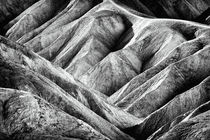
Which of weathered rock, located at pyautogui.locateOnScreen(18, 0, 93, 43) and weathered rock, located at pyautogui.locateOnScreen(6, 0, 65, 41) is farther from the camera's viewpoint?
weathered rock, located at pyautogui.locateOnScreen(6, 0, 65, 41)

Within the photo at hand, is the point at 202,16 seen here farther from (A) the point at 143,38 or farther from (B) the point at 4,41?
(B) the point at 4,41

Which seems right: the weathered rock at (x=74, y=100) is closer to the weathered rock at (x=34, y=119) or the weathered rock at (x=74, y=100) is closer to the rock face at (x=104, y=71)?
the rock face at (x=104, y=71)

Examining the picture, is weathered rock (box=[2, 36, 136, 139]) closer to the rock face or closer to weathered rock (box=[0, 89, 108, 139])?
the rock face

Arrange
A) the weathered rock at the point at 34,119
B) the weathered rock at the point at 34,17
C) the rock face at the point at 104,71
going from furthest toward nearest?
the weathered rock at the point at 34,17
the rock face at the point at 104,71
the weathered rock at the point at 34,119

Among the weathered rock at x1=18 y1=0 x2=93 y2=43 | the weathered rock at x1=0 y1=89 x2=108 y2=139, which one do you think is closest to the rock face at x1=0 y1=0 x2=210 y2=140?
the weathered rock at x1=0 y1=89 x2=108 y2=139

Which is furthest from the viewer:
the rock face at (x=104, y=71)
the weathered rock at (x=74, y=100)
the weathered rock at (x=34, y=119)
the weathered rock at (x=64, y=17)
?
→ the weathered rock at (x=64, y=17)

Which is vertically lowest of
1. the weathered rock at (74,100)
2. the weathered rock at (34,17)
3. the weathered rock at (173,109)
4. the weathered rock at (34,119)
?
the weathered rock at (173,109)

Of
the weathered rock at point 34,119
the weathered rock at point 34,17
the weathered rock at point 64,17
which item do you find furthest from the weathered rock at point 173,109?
the weathered rock at point 34,17

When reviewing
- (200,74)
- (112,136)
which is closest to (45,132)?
(112,136)

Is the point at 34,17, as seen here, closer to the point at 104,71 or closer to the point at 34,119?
the point at 104,71
